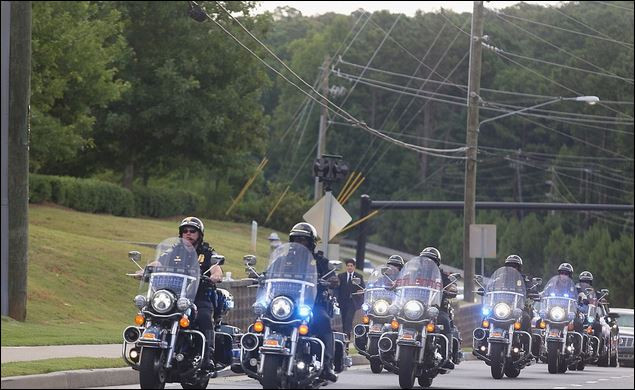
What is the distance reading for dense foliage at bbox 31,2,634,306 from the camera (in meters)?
52.1

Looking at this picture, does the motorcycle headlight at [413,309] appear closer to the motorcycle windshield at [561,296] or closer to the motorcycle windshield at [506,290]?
the motorcycle windshield at [506,290]

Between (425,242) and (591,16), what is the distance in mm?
21359

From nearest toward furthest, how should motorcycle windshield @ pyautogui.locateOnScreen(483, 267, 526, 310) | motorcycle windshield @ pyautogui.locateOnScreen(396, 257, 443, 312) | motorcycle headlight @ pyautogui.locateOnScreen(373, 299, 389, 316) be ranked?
motorcycle windshield @ pyautogui.locateOnScreen(396, 257, 443, 312) → motorcycle headlight @ pyautogui.locateOnScreen(373, 299, 389, 316) → motorcycle windshield @ pyautogui.locateOnScreen(483, 267, 526, 310)

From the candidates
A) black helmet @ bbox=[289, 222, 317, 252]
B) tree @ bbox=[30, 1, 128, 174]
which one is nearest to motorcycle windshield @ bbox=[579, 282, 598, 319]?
black helmet @ bbox=[289, 222, 317, 252]

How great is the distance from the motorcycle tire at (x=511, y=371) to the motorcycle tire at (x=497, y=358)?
0.49 m

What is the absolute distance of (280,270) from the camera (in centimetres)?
1777

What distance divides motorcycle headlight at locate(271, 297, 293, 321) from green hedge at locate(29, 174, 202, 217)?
111ft

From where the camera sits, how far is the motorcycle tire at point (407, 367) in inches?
820

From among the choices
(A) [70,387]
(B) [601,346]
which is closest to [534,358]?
(B) [601,346]

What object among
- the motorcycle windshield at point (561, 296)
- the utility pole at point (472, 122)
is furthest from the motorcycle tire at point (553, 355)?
the utility pole at point (472, 122)

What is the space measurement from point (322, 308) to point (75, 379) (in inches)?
122

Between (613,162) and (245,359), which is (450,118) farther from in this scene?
(245,359)

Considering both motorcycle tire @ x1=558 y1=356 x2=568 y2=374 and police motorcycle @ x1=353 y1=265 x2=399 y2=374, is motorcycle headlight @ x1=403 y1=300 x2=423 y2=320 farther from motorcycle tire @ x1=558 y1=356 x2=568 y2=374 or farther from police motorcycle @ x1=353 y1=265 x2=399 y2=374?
motorcycle tire @ x1=558 y1=356 x2=568 y2=374

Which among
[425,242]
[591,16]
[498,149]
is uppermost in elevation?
[591,16]
